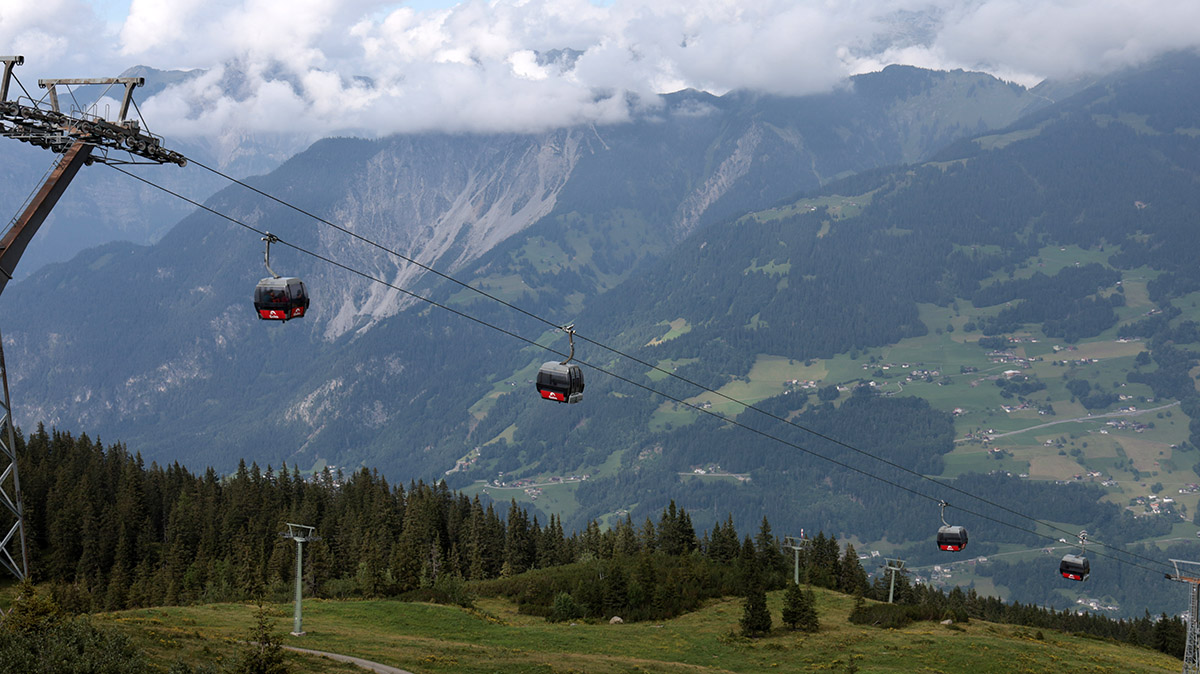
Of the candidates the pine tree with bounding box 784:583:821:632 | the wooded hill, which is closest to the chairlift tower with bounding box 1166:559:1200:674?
the wooded hill

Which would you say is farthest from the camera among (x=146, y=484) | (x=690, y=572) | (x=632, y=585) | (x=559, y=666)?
(x=146, y=484)

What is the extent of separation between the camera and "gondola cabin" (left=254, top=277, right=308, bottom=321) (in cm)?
4009

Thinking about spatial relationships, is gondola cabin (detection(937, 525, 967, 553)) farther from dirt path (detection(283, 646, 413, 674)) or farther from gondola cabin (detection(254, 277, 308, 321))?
gondola cabin (detection(254, 277, 308, 321))

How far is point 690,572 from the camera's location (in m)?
131

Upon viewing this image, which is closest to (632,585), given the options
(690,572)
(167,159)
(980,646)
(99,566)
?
(690,572)

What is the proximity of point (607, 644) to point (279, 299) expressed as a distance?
191 ft

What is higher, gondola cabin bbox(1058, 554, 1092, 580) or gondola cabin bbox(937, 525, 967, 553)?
gondola cabin bbox(937, 525, 967, 553)

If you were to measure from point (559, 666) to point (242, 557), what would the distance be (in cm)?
8648

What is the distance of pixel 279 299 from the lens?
40094mm

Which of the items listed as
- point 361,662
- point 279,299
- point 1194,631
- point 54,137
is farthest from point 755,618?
point 54,137

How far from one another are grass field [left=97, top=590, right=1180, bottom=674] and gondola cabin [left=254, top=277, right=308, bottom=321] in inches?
966

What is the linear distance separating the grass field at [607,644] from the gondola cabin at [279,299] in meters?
24.5

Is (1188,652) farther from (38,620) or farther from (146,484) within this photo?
(146,484)

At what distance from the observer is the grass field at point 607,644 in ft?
219
